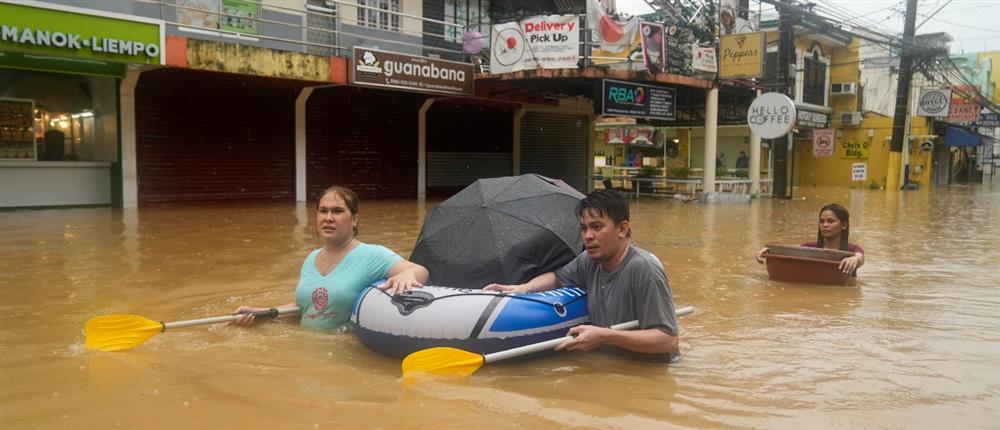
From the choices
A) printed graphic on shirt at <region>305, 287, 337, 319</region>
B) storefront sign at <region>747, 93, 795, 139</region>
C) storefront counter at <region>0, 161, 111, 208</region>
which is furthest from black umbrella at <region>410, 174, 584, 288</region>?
storefront sign at <region>747, 93, 795, 139</region>

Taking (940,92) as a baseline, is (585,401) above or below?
below

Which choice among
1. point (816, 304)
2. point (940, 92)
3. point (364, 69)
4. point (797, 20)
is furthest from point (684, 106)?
point (816, 304)

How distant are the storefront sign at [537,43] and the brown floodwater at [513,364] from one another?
9470mm

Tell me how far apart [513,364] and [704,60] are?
17.0 m

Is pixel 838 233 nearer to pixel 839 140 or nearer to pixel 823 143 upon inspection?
pixel 823 143

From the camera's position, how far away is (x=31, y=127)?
48.7ft

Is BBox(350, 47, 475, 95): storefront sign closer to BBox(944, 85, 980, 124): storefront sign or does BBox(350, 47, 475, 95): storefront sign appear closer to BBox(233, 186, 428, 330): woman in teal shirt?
BBox(233, 186, 428, 330): woman in teal shirt

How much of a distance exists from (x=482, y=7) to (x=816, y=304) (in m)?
16.5

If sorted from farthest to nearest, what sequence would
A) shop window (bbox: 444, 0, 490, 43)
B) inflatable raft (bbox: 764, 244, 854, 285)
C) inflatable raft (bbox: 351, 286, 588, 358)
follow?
1. shop window (bbox: 444, 0, 490, 43)
2. inflatable raft (bbox: 764, 244, 854, 285)
3. inflatable raft (bbox: 351, 286, 588, 358)

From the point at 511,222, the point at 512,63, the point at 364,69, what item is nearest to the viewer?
the point at 511,222

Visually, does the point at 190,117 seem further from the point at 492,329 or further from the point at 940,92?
the point at 940,92

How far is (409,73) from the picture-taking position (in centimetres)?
1714

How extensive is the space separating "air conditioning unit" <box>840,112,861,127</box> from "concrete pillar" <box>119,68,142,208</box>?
30.1 m

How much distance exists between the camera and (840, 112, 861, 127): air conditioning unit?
113 feet
